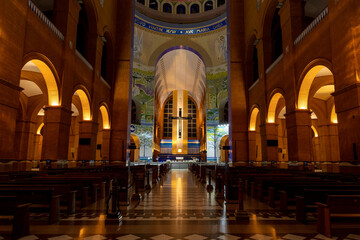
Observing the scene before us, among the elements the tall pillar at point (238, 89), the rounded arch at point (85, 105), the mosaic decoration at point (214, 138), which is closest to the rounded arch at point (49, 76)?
the rounded arch at point (85, 105)

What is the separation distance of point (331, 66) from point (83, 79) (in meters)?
12.5

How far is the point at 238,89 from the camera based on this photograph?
2033 cm

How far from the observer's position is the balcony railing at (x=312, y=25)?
1009 centimetres

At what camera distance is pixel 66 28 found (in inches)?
498

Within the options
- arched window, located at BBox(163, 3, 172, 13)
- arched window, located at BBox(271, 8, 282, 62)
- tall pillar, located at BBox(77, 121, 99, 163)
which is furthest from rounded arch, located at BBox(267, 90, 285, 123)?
arched window, located at BBox(163, 3, 172, 13)

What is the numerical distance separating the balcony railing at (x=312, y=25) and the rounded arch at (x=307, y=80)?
1513 mm

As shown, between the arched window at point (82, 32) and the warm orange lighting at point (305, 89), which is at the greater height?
the arched window at point (82, 32)

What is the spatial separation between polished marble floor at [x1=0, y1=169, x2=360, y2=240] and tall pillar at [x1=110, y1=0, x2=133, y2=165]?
14.0m

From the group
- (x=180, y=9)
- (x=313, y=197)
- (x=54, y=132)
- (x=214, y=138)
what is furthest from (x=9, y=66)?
(x=180, y=9)

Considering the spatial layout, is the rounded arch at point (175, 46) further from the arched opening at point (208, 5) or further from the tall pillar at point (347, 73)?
the tall pillar at point (347, 73)

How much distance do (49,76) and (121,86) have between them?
9.02 metres

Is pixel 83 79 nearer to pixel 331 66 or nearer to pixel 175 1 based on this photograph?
pixel 331 66

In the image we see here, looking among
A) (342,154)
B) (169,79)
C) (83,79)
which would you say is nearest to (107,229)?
(342,154)

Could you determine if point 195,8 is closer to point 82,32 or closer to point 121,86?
point 121,86
